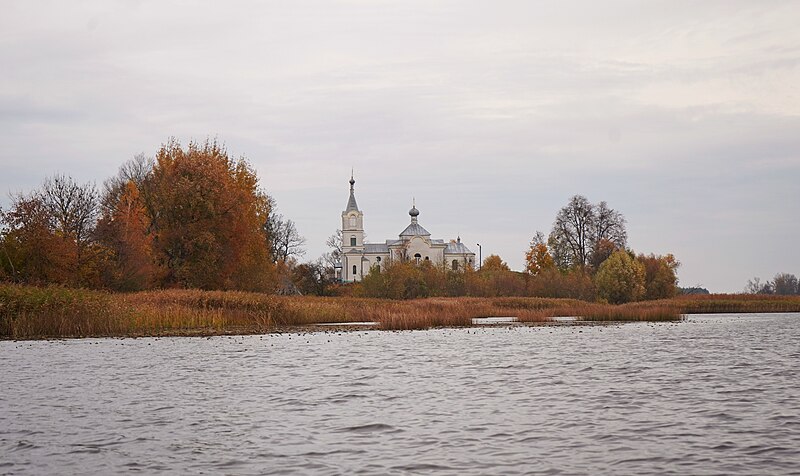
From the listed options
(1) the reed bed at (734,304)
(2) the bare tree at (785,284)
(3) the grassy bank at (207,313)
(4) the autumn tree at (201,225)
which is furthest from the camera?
(2) the bare tree at (785,284)

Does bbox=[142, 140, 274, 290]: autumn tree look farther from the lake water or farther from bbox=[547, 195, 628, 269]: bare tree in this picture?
bbox=[547, 195, 628, 269]: bare tree

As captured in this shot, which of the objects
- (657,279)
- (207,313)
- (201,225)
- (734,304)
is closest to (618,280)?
(657,279)

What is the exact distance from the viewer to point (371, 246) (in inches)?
6166

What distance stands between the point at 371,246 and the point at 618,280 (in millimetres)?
76167

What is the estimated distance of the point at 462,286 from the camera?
264 ft

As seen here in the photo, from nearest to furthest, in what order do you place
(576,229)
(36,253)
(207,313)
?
(207,313)
(36,253)
(576,229)

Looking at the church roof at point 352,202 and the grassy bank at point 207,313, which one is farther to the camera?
the church roof at point 352,202

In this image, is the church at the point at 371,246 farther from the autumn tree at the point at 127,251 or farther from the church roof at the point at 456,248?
the autumn tree at the point at 127,251

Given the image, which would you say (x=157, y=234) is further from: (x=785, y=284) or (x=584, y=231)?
(x=785, y=284)

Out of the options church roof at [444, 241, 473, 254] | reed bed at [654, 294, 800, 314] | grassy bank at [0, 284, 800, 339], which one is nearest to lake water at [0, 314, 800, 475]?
grassy bank at [0, 284, 800, 339]

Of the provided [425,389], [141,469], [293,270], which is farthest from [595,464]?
[293,270]

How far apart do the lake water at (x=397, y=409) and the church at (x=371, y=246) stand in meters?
116

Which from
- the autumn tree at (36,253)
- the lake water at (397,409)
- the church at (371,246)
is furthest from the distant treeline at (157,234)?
the church at (371,246)

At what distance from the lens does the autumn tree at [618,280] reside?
279 feet
